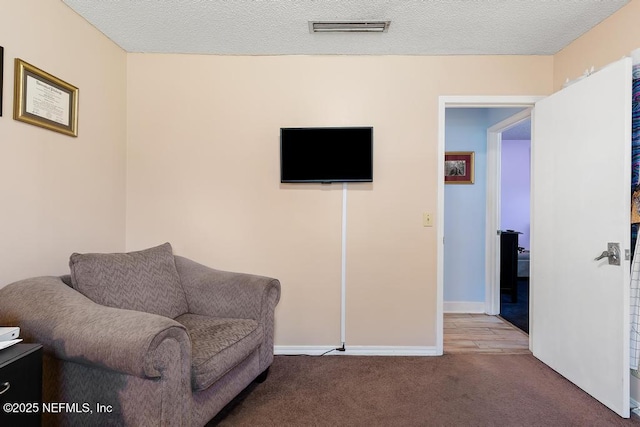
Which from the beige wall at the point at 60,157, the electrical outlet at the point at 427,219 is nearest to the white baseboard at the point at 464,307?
the electrical outlet at the point at 427,219

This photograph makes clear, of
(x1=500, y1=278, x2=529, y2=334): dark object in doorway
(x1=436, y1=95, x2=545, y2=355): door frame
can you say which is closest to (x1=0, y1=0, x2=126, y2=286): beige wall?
(x1=436, y1=95, x2=545, y2=355): door frame

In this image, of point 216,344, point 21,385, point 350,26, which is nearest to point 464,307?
point 216,344

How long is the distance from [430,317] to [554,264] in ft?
3.25

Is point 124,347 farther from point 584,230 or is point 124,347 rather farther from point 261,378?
point 584,230

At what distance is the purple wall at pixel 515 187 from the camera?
18.7 feet

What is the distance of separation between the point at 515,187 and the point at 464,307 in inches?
124

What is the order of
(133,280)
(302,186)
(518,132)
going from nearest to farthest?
(133,280)
(302,186)
(518,132)

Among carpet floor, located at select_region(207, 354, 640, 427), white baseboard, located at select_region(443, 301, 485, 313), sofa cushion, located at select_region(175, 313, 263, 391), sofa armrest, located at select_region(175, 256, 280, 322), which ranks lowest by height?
carpet floor, located at select_region(207, 354, 640, 427)

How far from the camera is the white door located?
1806 millimetres

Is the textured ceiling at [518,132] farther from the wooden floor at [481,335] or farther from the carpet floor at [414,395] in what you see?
the carpet floor at [414,395]

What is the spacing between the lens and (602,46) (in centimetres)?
216

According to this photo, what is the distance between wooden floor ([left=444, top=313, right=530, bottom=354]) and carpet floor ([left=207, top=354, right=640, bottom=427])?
0.20 m

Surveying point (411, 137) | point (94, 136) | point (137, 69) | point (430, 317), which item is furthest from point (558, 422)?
point (137, 69)

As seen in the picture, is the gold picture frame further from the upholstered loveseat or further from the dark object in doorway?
the dark object in doorway
